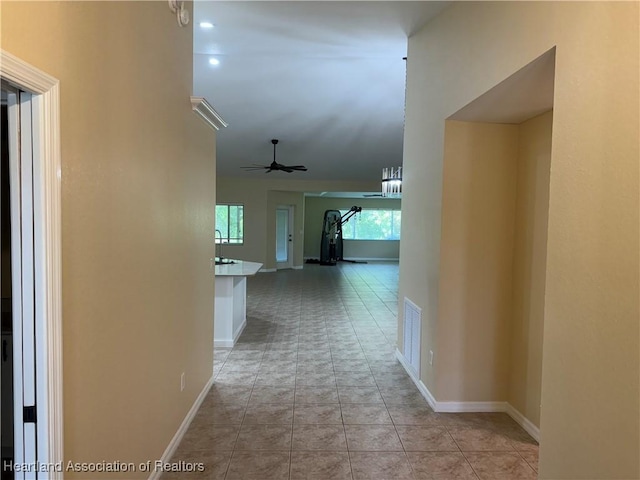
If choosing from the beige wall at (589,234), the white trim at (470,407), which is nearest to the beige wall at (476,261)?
the white trim at (470,407)

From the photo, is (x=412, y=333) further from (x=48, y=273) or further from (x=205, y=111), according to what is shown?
(x=48, y=273)

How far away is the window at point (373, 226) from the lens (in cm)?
1468

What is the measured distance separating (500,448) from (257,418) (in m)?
1.66

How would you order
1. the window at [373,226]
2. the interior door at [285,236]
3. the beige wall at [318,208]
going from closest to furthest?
the interior door at [285,236]
the beige wall at [318,208]
the window at [373,226]

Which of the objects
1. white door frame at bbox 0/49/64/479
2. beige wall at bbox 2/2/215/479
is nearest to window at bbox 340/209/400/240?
beige wall at bbox 2/2/215/479

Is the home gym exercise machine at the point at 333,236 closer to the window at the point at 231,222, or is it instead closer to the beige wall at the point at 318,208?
the beige wall at the point at 318,208

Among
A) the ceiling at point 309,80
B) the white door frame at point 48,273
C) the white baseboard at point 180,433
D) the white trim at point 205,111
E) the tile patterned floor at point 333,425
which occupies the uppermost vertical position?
the ceiling at point 309,80

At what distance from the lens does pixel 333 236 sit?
13477mm

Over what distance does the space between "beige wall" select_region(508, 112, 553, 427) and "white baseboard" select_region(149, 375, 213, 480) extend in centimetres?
238

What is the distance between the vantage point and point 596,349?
4.39 ft

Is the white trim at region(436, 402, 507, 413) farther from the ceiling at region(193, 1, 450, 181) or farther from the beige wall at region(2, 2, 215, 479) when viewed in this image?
the ceiling at region(193, 1, 450, 181)

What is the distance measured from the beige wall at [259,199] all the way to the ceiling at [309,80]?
272 mm

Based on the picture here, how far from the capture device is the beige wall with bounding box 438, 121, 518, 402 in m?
A: 2.90

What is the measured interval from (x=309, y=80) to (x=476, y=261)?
3654mm
